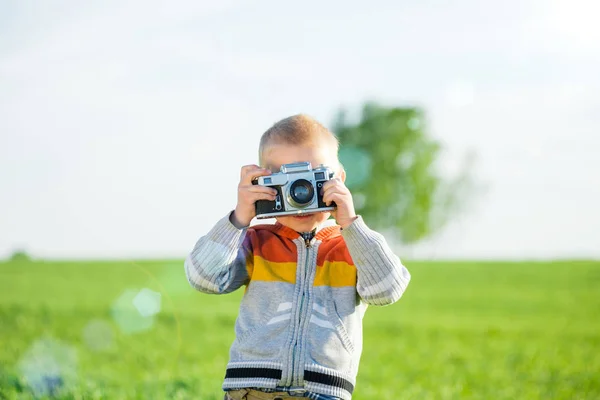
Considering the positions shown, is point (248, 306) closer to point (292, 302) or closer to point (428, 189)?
point (292, 302)

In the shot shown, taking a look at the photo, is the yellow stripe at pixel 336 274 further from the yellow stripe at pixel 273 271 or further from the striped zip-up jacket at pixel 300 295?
the yellow stripe at pixel 273 271

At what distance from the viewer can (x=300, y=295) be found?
11.5ft

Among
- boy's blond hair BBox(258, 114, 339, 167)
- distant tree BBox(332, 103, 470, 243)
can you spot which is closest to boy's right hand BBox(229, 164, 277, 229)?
boy's blond hair BBox(258, 114, 339, 167)

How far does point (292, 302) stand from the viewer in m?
3.52

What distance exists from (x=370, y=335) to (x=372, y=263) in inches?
395

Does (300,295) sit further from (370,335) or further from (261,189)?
(370,335)

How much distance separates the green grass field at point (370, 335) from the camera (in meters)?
7.60

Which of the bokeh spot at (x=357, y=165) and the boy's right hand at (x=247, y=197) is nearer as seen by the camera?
the boy's right hand at (x=247, y=197)

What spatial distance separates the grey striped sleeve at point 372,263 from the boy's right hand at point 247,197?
0.50 meters

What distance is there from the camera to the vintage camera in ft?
11.3

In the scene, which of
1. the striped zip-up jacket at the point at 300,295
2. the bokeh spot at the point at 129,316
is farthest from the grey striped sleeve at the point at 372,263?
the bokeh spot at the point at 129,316

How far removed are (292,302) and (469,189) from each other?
40392 mm

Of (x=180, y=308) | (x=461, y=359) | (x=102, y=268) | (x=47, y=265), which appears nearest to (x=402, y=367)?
(x=461, y=359)

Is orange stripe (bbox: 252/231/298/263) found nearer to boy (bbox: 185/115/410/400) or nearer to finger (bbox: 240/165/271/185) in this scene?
boy (bbox: 185/115/410/400)
